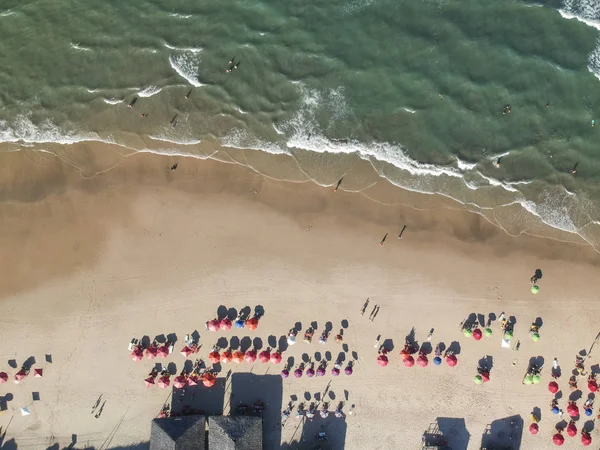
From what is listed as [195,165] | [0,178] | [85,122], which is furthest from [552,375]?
[0,178]

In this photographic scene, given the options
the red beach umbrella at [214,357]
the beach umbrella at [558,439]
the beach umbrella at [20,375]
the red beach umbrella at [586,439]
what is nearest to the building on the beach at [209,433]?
the red beach umbrella at [214,357]

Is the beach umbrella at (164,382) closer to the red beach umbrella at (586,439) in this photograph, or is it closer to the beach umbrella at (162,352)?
the beach umbrella at (162,352)

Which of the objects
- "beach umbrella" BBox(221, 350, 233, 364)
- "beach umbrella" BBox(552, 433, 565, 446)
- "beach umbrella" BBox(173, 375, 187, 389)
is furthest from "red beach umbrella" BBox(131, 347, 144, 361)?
"beach umbrella" BBox(552, 433, 565, 446)

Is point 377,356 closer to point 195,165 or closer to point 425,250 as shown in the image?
point 425,250

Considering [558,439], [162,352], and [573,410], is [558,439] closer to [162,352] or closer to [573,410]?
[573,410]

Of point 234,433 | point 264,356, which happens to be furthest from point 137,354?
point 264,356
